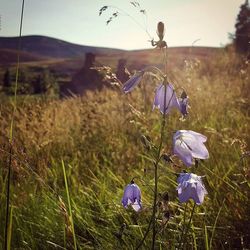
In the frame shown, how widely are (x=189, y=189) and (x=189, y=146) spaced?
0.15 metres

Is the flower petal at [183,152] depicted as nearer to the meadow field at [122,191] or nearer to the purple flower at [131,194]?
the meadow field at [122,191]

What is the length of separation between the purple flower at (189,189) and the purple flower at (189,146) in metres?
0.10

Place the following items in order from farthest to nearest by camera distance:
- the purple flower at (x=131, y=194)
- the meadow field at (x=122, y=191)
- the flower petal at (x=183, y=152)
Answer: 1. the meadow field at (x=122, y=191)
2. the purple flower at (x=131, y=194)
3. the flower petal at (x=183, y=152)

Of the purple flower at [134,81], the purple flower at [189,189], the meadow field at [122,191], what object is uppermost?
the purple flower at [134,81]

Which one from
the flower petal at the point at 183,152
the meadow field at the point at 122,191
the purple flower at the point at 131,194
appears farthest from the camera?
the meadow field at the point at 122,191

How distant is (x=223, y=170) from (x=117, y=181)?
855 mm

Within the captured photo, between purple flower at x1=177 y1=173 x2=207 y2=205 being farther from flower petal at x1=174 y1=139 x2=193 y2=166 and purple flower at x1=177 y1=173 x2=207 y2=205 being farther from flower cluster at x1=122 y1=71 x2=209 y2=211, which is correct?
flower petal at x1=174 y1=139 x2=193 y2=166

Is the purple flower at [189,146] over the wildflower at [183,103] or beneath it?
beneath

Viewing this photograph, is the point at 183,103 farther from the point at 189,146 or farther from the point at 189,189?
the point at 189,189

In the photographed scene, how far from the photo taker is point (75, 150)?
189 inches

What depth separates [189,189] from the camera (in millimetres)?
1390

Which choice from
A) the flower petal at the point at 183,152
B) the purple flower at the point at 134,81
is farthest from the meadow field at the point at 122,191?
the purple flower at the point at 134,81

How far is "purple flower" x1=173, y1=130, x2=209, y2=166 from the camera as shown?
131 cm

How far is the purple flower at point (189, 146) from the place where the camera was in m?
1.31
